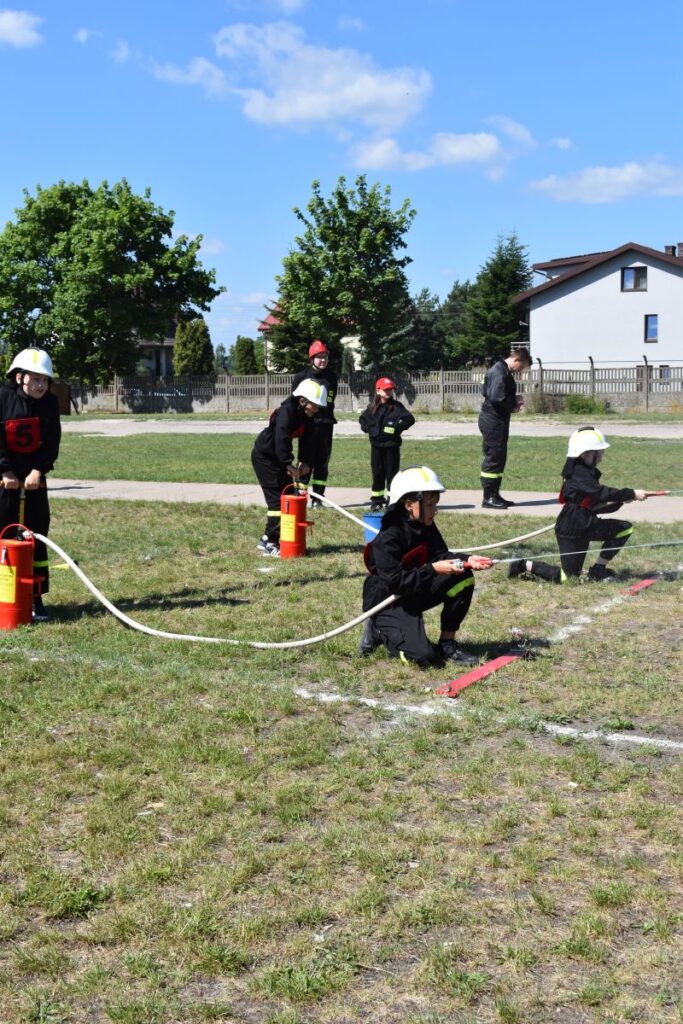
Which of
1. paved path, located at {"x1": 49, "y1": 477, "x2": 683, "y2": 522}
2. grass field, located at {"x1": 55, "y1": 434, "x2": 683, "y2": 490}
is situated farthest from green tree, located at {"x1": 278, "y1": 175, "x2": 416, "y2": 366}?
paved path, located at {"x1": 49, "y1": 477, "x2": 683, "y2": 522}

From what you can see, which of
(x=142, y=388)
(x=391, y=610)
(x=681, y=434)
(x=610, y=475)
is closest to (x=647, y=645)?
(x=391, y=610)

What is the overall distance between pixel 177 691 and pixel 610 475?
36.6 feet

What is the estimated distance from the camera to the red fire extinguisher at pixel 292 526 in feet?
32.0

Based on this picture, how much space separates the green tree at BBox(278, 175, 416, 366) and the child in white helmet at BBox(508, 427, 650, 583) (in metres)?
47.7

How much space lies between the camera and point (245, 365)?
230 feet

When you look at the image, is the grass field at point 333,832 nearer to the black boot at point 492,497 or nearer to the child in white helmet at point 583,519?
the child in white helmet at point 583,519

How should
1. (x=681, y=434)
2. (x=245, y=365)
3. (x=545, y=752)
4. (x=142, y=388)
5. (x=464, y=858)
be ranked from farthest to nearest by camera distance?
(x=245, y=365) < (x=142, y=388) < (x=681, y=434) < (x=545, y=752) < (x=464, y=858)

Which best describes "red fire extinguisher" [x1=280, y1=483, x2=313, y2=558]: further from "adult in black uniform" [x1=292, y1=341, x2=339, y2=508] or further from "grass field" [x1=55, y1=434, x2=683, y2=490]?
"grass field" [x1=55, y1=434, x2=683, y2=490]

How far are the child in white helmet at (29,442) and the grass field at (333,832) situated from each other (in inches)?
33.9

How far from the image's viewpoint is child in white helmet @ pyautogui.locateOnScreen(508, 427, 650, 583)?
850cm

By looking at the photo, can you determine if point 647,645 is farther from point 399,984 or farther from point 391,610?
point 399,984

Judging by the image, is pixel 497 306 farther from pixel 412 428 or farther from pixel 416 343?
pixel 412 428

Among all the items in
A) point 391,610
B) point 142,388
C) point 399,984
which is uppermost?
point 142,388

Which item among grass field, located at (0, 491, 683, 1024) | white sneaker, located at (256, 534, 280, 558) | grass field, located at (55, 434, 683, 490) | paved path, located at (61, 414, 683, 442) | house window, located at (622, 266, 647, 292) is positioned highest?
house window, located at (622, 266, 647, 292)
